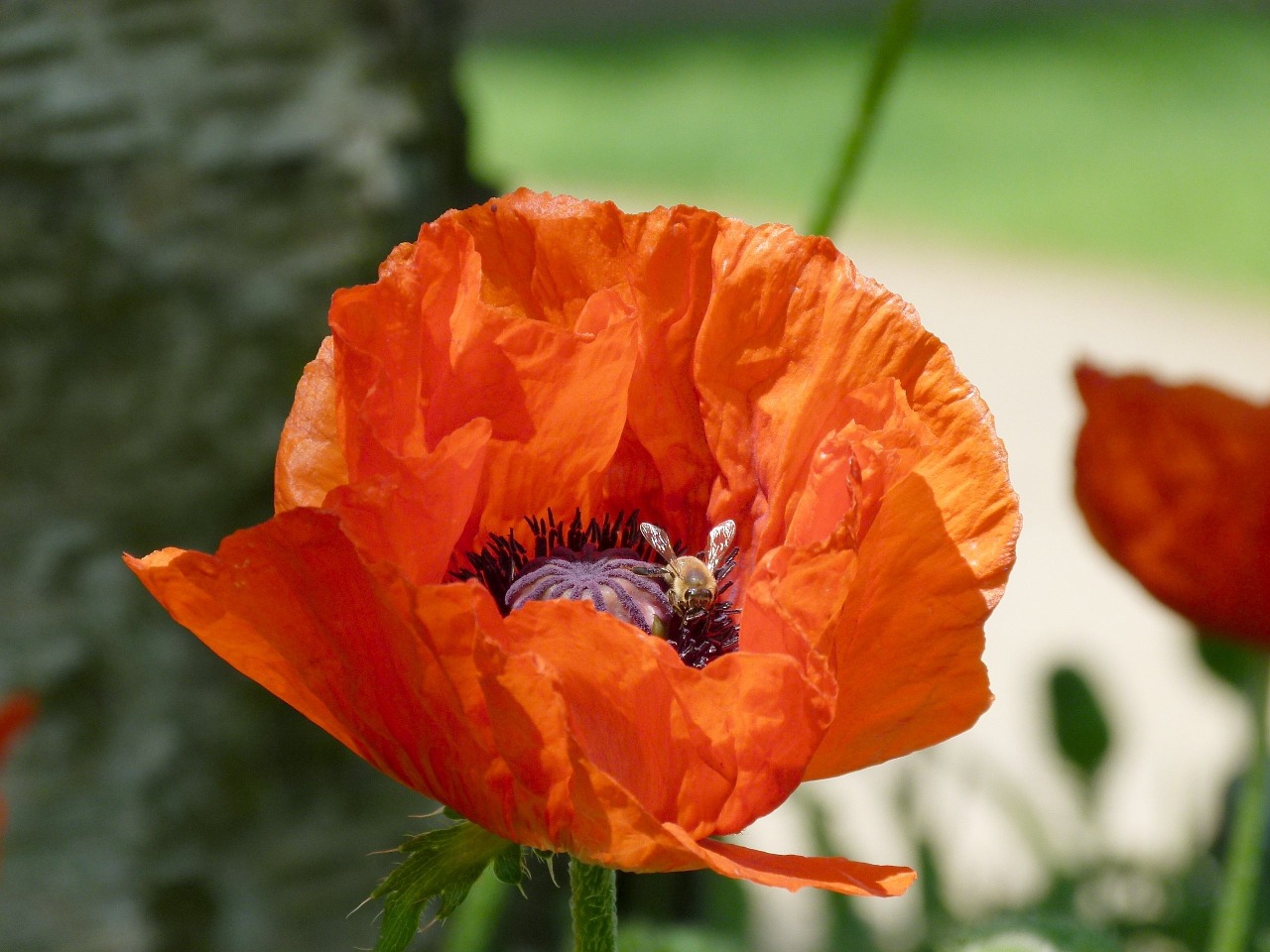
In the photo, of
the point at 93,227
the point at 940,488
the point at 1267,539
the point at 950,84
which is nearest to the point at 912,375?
the point at 940,488

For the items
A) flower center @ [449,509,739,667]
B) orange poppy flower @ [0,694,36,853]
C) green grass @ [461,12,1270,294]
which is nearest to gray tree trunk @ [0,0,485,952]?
orange poppy flower @ [0,694,36,853]

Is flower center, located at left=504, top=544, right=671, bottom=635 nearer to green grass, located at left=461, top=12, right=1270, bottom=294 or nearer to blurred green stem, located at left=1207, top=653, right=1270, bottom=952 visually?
blurred green stem, located at left=1207, top=653, right=1270, bottom=952

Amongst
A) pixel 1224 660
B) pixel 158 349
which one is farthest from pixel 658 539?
pixel 1224 660

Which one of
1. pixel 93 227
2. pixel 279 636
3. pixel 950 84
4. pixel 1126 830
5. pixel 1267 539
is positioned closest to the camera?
pixel 279 636

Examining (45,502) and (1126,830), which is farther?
(1126,830)

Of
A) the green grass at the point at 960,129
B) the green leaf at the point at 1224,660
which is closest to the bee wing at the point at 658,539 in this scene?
the green leaf at the point at 1224,660

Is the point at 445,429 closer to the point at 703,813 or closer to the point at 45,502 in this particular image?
the point at 703,813
